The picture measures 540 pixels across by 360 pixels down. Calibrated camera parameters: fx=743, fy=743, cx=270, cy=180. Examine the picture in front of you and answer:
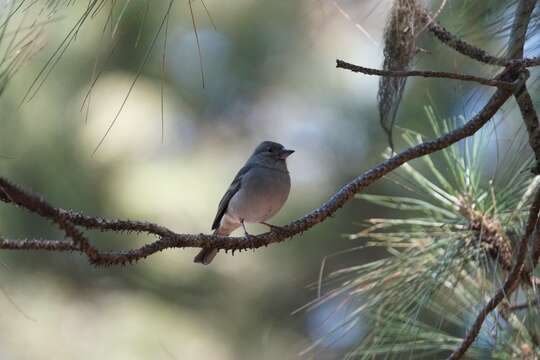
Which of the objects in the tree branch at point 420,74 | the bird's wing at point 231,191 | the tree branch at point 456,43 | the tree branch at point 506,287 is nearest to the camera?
the tree branch at point 420,74

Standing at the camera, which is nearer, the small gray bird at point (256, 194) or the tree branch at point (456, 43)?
the tree branch at point (456, 43)

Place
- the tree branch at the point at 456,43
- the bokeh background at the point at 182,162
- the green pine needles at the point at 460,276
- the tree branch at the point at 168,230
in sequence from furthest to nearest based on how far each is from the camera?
1. the bokeh background at the point at 182,162
2. the green pine needles at the point at 460,276
3. the tree branch at the point at 456,43
4. the tree branch at the point at 168,230

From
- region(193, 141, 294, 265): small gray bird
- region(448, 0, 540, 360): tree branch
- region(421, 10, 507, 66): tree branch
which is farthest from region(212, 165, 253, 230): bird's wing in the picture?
region(448, 0, 540, 360): tree branch

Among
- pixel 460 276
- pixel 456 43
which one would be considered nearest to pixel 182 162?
pixel 460 276

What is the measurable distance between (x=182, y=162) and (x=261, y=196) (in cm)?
262

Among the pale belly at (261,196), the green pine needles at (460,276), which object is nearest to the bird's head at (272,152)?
the pale belly at (261,196)

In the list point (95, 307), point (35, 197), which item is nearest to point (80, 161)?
point (95, 307)

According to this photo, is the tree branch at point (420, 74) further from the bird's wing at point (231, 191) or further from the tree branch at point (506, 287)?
the bird's wing at point (231, 191)

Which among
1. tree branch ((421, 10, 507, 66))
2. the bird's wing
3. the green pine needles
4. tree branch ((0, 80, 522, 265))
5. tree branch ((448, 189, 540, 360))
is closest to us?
tree branch ((0, 80, 522, 265))

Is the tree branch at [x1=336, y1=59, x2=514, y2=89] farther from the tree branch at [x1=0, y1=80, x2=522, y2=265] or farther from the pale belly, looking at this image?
the pale belly

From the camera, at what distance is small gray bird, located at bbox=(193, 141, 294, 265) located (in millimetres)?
4328

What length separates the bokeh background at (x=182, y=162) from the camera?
5.95 metres

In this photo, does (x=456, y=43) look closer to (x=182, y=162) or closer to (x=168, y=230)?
(x=168, y=230)

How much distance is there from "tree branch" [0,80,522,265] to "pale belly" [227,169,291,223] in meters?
1.66
